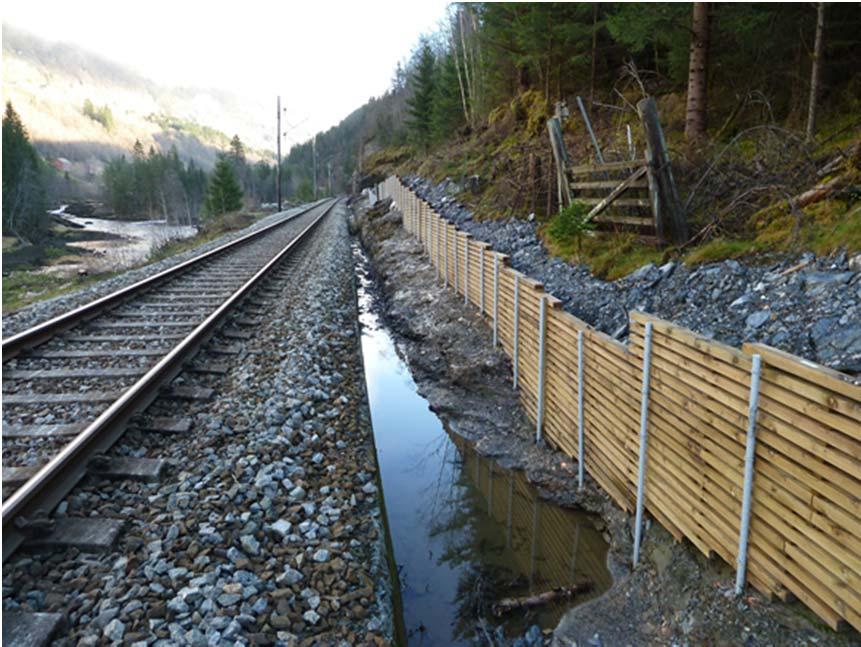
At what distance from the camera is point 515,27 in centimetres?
1830

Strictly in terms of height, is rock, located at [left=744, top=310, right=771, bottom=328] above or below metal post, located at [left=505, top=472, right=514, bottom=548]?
above

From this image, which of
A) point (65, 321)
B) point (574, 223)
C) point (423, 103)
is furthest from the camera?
point (423, 103)

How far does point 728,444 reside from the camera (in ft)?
11.0

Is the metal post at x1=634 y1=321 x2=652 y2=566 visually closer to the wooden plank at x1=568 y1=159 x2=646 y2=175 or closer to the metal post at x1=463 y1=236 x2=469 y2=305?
the wooden plank at x1=568 y1=159 x2=646 y2=175

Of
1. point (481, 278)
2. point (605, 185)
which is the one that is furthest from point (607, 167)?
point (481, 278)

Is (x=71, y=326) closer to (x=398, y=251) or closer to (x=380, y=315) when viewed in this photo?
(x=380, y=315)

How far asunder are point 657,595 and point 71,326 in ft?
25.1

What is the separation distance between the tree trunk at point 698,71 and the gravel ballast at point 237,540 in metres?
7.59

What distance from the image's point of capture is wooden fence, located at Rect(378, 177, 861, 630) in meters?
2.61

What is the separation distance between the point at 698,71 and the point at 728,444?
8007 mm

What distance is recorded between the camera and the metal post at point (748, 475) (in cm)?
308

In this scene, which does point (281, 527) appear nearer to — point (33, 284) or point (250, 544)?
point (250, 544)

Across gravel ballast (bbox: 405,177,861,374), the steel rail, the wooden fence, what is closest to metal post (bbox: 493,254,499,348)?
gravel ballast (bbox: 405,177,861,374)

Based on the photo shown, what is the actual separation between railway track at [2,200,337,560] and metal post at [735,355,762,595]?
415 centimetres
